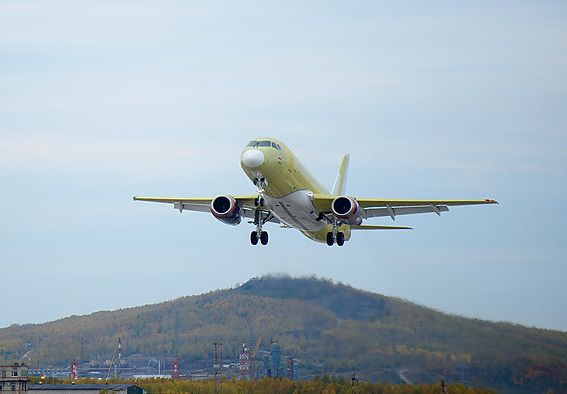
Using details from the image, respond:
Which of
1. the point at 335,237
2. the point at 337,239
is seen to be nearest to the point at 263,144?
the point at 335,237

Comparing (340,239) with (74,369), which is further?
(74,369)

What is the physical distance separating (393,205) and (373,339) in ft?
40.8

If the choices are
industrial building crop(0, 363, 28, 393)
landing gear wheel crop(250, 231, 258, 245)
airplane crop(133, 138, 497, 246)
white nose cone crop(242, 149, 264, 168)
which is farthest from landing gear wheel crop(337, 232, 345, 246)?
industrial building crop(0, 363, 28, 393)

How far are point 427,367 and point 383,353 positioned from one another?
3.25 metres

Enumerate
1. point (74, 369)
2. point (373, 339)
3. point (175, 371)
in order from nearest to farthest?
point (373, 339)
point (175, 371)
point (74, 369)

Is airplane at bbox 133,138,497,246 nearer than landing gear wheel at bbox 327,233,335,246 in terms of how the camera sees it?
Yes

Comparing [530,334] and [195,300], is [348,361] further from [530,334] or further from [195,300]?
[195,300]

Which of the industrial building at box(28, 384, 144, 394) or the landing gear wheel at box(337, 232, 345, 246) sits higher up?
the landing gear wheel at box(337, 232, 345, 246)

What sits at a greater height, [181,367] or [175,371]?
[181,367]

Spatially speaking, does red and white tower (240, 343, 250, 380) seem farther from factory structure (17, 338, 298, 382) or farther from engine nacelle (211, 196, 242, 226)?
engine nacelle (211, 196, 242, 226)

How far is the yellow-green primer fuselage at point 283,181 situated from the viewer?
58.3 meters

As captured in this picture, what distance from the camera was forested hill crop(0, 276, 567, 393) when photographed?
153ft

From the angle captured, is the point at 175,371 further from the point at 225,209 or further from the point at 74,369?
the point at 225,209

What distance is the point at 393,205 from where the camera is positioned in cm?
6475
